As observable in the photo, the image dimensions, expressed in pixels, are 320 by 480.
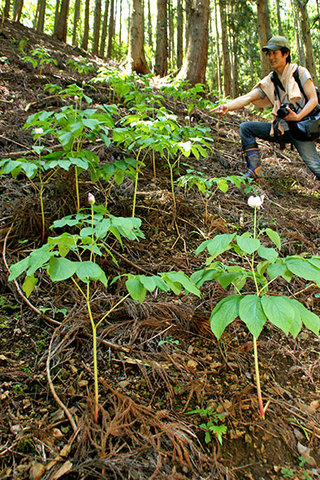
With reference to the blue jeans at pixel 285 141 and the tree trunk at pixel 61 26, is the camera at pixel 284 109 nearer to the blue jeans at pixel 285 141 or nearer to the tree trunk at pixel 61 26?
the blue jeans at pixel 285 141

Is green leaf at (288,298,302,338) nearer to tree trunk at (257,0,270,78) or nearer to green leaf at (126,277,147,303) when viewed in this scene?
green leaf at (126,277,147,303)

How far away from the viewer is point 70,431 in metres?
1.30

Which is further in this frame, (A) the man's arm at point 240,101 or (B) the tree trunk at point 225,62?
(B) the tree trunk at point 225,62

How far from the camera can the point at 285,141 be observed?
3.80 metres

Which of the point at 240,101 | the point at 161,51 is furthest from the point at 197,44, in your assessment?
the point at 240,101

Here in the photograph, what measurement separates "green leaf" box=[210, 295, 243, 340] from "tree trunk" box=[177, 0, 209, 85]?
6246 millimetres

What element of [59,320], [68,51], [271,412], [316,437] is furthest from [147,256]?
[68,51]

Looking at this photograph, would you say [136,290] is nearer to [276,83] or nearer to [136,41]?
[276,83]

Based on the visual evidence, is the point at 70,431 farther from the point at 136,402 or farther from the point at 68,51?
the point at 68,51

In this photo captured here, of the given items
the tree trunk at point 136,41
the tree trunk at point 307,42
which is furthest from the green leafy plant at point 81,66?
the tree trunk at point 307,42

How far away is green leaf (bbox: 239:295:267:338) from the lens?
1.11 metres

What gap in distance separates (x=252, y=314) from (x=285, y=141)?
3.23 m

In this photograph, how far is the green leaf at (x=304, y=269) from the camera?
1.18 metres

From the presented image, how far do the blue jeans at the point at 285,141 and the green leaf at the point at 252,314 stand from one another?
301 centimetres
